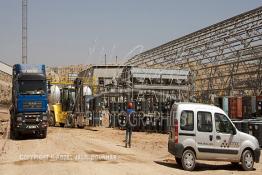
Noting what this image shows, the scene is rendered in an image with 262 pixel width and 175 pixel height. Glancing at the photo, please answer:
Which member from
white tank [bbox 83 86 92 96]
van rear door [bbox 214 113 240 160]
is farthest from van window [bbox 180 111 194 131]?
white tank [bbox 83 86 92 96]

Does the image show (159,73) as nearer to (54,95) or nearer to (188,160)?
(54,95)

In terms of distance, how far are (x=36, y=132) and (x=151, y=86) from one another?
10.2m

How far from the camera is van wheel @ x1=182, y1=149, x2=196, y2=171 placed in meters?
13.9

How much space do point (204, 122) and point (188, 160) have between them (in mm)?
1312

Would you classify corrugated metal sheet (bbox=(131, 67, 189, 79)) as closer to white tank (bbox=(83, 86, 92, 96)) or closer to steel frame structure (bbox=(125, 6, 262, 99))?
steel frame structure (bbox=(125, 6, 262, 99))

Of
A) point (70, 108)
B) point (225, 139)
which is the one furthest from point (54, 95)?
point (225, 139)

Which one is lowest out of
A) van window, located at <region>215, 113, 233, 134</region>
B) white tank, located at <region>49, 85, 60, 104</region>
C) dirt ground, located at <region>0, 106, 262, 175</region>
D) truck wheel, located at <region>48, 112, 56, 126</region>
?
dirt ground, located at <region>0, 106, 262, 175</region>

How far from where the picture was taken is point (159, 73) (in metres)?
32.0

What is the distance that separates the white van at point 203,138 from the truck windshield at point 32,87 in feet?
34.8

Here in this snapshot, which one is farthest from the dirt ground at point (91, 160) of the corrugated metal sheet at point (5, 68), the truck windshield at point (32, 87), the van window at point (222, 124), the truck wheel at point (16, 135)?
the corrugated metal sheet at point (5, 68)

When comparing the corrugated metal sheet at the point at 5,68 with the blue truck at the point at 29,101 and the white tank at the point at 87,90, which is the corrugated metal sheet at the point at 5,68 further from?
the blue truck at the point at 29,101

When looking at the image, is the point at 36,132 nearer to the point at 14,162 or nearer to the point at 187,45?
the point at 14,162

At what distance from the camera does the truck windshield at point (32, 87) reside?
22812mm

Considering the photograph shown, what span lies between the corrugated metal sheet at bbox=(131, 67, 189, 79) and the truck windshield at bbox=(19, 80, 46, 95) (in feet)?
29.7
